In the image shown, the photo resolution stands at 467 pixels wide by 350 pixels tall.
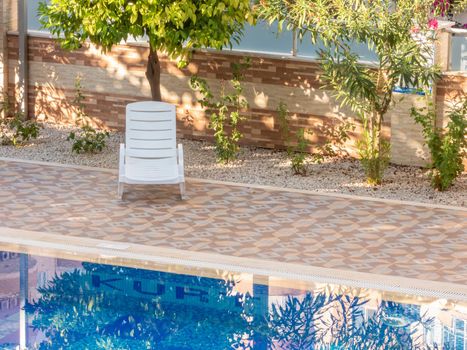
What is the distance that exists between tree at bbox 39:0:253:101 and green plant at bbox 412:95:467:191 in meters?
2.70

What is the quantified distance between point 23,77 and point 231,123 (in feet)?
12.4

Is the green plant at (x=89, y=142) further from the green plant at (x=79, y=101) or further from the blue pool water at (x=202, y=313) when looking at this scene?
the blue pool water at (x=202, y=313)

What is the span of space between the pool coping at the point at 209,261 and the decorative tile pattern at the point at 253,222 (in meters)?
0.18

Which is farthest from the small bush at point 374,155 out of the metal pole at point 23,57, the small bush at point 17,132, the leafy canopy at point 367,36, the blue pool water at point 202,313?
the metal pole at point 23,57

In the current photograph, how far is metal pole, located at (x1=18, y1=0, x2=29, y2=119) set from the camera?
18.4m

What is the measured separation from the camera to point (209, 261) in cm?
1203

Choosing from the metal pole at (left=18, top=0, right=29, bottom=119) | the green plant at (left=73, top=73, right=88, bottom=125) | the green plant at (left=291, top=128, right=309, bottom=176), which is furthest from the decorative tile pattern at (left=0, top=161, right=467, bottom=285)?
the metal pole at (left=18, top=0, right=29, bottom=119)

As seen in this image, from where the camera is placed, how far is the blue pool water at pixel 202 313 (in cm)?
1054

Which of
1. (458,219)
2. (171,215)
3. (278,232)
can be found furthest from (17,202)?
(458,219)

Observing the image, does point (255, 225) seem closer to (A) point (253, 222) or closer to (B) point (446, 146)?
(A) point (253, 222)

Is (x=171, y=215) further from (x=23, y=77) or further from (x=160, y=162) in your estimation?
(x=23, y=77)

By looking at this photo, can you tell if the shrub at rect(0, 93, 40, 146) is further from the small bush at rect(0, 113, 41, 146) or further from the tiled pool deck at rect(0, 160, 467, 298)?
the tiled pool deck at rect(0, 160, 467, 298)

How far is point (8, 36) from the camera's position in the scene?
18594 millimetres

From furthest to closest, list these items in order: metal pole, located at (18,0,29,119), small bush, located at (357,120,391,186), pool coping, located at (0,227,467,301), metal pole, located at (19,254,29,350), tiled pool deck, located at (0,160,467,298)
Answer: metal pole, located at (18,0,29,119) < small bush, located at (357,120,391,186) < tiled pool deck, located at (0,160,467,298) < pool coping, located at (0,227,467,301) < metal pole, located at (19,254,29,350)
